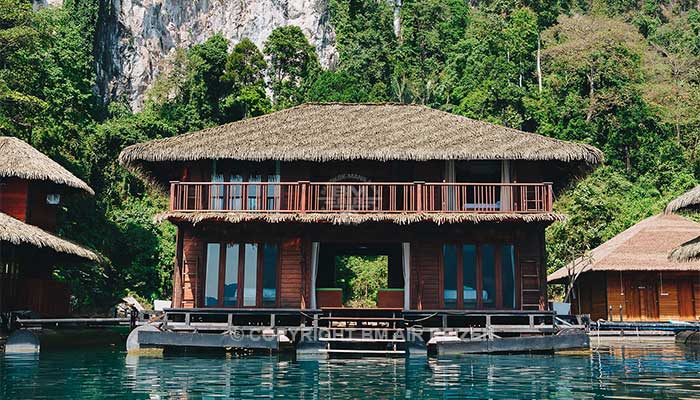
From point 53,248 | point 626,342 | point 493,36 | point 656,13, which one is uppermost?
point 656,13

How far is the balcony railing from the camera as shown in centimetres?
1762

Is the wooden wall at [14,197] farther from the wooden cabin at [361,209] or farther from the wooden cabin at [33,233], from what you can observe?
the wooden cabin at [361,209]

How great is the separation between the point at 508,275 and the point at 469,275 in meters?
0.88

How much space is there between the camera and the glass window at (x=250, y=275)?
18219mm

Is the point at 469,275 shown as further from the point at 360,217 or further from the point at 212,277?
the point at 212,277

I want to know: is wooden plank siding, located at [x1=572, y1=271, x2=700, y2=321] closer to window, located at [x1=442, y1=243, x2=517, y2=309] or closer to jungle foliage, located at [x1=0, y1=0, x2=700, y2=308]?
jungle foliage, located at [x1=0, y1=0, x2=700, y2=308]

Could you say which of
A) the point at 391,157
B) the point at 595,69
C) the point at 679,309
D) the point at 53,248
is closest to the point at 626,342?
the point at 679,309

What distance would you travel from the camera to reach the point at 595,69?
42469mm

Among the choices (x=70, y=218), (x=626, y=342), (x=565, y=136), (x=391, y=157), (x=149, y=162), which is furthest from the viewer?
(x=565, y=136)

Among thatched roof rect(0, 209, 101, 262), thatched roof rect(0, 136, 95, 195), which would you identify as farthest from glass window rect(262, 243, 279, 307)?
thatched roof rect(0, 136, 95, 195)

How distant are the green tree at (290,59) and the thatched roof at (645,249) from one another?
24836mm

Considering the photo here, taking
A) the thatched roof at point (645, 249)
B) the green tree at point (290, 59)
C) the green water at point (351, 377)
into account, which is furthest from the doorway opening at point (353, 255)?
the green tree at point (290, 59)

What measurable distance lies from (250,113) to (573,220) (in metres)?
20.5

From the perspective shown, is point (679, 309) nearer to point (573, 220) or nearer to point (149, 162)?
point (573, 220)
